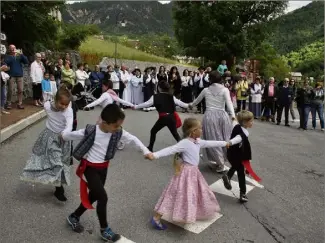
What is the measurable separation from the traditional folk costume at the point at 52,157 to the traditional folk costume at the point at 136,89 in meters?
11.8

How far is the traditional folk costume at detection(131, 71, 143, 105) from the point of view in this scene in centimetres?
1748

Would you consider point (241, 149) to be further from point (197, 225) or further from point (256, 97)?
point (256, 97)

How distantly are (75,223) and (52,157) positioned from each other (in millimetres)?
1146

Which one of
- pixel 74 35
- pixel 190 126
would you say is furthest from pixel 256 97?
pixel 74 35

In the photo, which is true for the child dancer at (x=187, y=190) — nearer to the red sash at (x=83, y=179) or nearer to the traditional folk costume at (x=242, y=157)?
the red sash at (x=83, y=179)

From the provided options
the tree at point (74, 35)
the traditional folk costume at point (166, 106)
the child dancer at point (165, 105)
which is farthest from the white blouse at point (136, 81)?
the tree at point (74, 35)

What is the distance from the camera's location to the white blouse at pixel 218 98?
7.52 m

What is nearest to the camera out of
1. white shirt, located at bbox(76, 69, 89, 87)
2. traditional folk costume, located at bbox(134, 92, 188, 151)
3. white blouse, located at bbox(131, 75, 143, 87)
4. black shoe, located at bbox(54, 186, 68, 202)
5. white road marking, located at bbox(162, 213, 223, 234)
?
white road marking, located at bbox(162, 213, 223, 234)

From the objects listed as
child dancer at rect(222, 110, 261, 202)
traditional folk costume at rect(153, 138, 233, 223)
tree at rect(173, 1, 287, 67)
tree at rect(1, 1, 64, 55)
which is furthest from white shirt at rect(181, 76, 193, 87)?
tree at rect(173, 1, 287, 67)

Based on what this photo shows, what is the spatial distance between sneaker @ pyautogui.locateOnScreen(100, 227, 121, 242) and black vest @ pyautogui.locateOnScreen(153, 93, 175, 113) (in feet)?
13.3

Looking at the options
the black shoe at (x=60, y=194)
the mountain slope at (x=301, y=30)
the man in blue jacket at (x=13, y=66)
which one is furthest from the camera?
the mountain slope at (x=301, y=30)

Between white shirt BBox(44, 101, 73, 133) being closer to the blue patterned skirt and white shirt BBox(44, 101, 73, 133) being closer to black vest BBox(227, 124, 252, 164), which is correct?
the blue patterned skirt

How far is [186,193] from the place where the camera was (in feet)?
16.7

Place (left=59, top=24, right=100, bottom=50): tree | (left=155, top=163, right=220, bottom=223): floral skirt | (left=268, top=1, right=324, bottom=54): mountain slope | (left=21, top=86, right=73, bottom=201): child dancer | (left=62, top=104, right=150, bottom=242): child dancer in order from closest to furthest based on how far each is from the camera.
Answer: (left=62, top=104, right=150, bottom=242): child dancer → (left=155, top=163, right=220, bottom=223): floral skirt → (left=21, top=86, right=73, bottom=201): child dancer → (left=59, top=24, right=100, bottom=50): tree → (left=268, top=1, right=324, bottom=54): mountain slope
